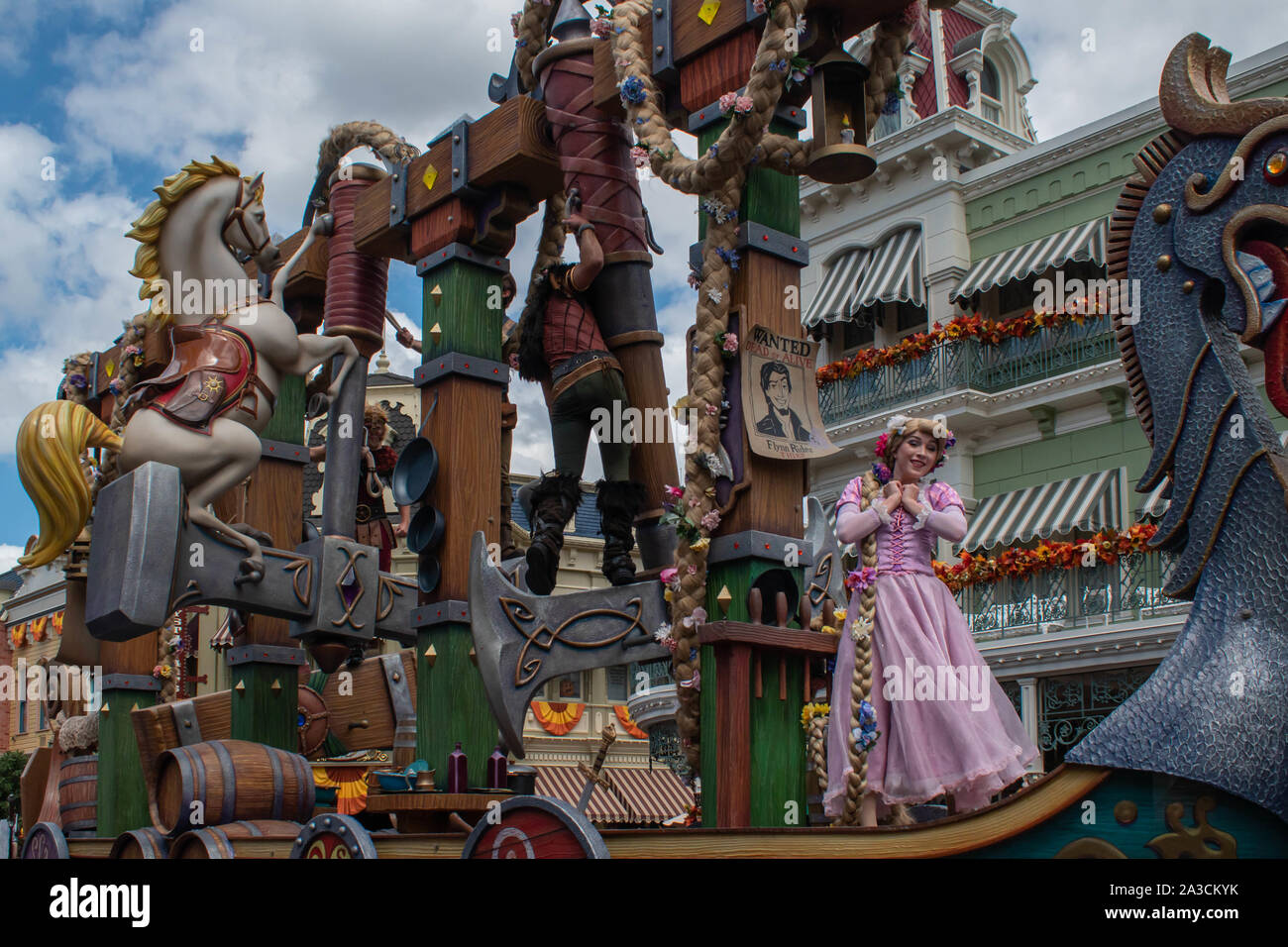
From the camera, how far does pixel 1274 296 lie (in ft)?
13.7

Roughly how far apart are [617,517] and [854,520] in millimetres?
1722

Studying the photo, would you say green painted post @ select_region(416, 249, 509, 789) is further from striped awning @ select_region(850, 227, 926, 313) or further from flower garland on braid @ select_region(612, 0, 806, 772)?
striped awning @ select_region(850, 227, 926, 313)

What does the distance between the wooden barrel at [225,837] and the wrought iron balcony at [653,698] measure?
12.8 m

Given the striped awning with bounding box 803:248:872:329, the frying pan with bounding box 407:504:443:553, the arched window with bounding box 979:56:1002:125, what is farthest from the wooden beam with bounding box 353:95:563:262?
the arched window with bounding box 979:56:1002:125

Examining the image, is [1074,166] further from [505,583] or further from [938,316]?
[505,583]

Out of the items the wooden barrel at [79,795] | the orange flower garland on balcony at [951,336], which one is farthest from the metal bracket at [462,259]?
the orange flower garland on balcony at [951,336]

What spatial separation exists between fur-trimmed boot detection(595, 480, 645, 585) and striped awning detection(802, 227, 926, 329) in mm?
12653

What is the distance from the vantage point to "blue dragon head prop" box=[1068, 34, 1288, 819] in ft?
12.5

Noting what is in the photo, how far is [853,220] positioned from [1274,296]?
1646cm

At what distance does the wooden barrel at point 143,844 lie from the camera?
23.2 feet

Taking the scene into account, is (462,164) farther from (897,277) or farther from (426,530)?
Result: (897,277)
